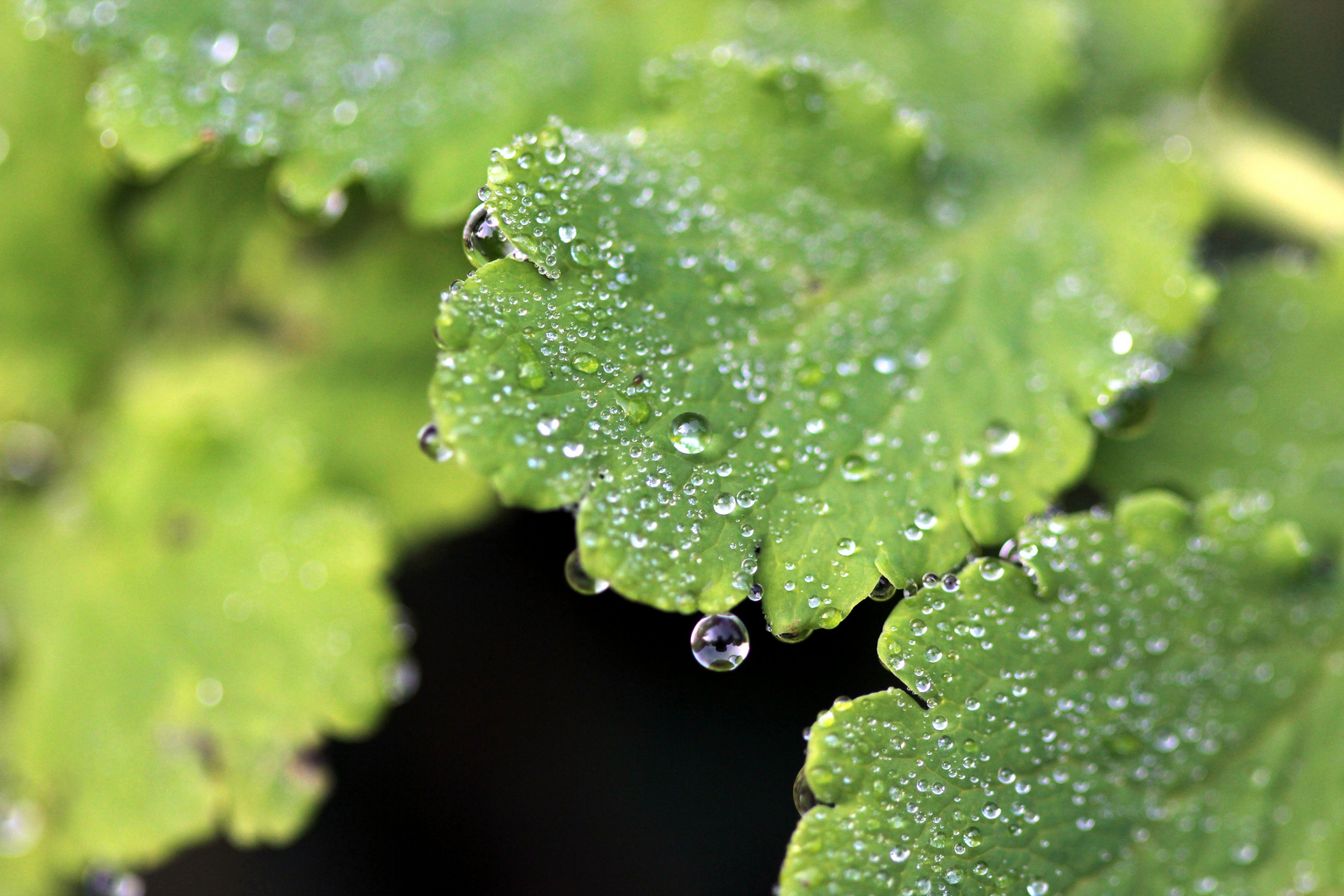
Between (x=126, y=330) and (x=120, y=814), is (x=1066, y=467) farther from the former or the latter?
(x=126, y=330)

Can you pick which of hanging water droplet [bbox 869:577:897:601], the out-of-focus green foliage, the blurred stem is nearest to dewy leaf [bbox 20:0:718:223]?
the out-of-focus green foliage

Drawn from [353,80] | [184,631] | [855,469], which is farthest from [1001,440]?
[184,631]

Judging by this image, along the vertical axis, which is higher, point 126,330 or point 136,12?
point 136,12

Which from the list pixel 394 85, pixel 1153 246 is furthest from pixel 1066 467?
pixel 394 85

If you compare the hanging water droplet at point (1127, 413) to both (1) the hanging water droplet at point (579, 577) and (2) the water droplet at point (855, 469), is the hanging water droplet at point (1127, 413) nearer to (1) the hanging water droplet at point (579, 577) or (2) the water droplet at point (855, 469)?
(2) the water droplet at point (855, 469)

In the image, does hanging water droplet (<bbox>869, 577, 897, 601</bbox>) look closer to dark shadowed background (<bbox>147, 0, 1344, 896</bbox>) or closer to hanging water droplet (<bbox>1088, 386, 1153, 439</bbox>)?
hanging water droplet (<bbox>1088, 386, 1153, 439</bbox>)

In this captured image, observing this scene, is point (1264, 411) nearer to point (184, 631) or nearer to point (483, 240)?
point (483, 240)
